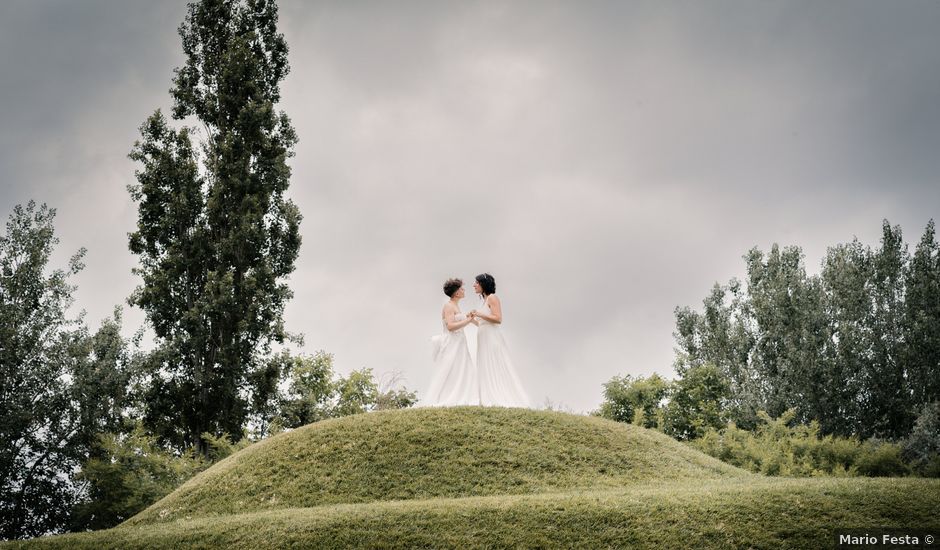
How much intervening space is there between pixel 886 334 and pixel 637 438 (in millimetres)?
27308

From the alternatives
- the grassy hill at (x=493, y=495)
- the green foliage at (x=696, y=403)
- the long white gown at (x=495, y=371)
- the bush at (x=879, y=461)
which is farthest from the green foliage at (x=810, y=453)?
the long white gown at (x=495, y=371)

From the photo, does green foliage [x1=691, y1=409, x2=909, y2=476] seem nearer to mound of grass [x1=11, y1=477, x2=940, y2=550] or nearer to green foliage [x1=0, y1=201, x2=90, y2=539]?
mound of grass [x1=11, y1=477, x2=940, y2=550]

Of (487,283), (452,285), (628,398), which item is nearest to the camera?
(487,283)

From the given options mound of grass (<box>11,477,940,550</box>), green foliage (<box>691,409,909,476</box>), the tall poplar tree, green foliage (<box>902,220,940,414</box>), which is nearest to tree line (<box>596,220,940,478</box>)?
green foliage (<box>902,220,940,414</box>)

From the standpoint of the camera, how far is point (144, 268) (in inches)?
1237

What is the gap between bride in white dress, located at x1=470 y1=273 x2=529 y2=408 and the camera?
62.3 feet

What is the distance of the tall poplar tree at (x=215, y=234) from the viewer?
2991 cm

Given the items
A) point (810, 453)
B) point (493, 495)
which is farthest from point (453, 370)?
point (810, 453)

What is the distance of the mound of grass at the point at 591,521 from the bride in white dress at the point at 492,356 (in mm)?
4774

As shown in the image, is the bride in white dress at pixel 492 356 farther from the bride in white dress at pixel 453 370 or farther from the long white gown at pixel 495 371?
the bride in white dress at pixel 453 370

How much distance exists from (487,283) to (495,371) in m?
2.20

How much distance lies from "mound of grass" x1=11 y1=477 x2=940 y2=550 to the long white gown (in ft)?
15.6

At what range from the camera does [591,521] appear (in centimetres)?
1275

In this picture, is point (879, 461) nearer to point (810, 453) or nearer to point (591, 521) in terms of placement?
point (810, 453)
